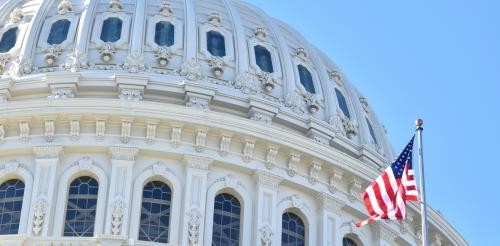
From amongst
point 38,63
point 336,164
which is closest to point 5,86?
point 38,63

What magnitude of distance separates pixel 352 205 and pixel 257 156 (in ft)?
12.8

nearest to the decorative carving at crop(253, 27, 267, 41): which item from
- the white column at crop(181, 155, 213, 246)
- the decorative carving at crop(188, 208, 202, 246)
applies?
the white column at crop(181, 155, 213, 246)

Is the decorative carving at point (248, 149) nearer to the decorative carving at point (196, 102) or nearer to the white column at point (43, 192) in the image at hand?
the decorative carving at point (196, 102)

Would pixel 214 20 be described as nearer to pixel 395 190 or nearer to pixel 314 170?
pixel 314 170

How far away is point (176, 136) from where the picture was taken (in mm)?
55562

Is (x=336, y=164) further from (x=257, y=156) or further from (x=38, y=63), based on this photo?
(x=38, y=63)

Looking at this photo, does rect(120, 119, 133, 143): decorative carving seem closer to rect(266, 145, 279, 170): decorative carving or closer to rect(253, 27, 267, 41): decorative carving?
rect(266, 145, 279, 170): decorative carving

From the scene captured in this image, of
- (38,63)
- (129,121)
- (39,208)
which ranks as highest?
(38,63)

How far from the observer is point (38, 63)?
6072 cm

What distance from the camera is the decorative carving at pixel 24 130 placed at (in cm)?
5547

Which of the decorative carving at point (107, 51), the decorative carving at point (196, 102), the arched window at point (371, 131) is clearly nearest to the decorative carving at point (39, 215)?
the decorative carving at point (196, 102)

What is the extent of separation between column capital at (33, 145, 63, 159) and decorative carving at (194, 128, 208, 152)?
472cm

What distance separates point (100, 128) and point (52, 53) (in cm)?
632

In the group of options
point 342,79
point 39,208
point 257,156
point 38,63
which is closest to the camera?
point 39,208
